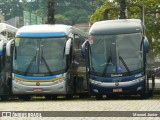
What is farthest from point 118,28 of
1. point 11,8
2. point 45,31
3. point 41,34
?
point 11,8

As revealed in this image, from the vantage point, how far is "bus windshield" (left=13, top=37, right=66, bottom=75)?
2678cm

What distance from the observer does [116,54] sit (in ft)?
86.0

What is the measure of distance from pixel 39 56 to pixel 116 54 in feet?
11.6

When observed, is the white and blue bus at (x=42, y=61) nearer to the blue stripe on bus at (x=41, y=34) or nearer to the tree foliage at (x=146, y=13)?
the blue stripe on bus at (x=41, y=34)

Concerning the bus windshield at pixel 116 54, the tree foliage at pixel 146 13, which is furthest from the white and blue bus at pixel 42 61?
the tree foliage at pixel 146 13

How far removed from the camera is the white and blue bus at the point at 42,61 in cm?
2662

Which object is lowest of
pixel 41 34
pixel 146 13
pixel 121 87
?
pixel 121 87

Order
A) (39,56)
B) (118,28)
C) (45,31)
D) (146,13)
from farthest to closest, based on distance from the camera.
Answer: (146,13) < (45,31) < (39,56) < (118,28)

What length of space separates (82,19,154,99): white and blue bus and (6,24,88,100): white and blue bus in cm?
111

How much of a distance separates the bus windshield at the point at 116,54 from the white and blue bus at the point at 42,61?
1.34m

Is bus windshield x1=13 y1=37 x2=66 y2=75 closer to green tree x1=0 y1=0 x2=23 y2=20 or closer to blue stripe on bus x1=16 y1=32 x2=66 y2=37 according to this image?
blue stripe on bus x1=16 y1=32 x2=66 y2=37

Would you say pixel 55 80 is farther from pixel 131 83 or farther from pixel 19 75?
pixel 131 83

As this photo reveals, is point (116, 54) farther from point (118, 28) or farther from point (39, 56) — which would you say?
point (39, 56)

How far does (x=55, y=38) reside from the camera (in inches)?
1071
